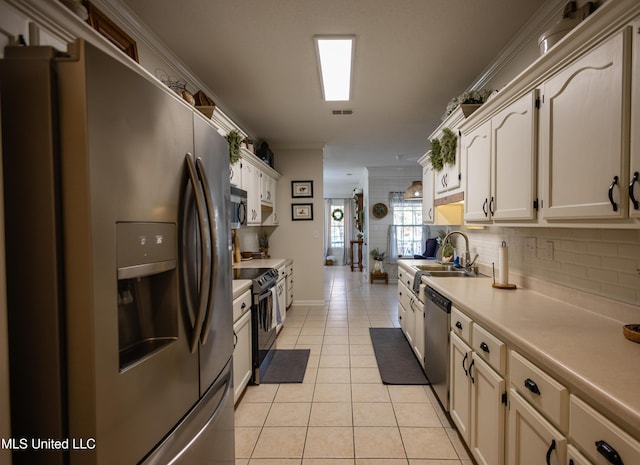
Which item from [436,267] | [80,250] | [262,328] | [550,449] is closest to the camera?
[80,250]

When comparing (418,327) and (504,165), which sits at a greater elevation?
(504,165)

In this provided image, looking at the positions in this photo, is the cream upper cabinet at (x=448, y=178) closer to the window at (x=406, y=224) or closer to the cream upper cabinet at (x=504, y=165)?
the cream upper cabinet at (x=504, y=165)

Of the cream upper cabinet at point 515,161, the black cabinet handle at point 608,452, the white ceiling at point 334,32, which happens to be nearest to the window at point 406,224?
the white ceiling at point 334,32

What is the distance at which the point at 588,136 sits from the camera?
125cm

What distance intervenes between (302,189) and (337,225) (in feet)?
19.9

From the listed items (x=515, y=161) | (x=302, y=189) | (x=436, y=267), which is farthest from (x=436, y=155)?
(x=302, y=189)

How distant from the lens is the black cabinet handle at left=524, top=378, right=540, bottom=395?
3.64ft

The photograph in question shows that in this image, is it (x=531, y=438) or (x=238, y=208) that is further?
(x=238, y=208)

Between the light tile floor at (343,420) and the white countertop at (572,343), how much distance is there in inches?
35.5

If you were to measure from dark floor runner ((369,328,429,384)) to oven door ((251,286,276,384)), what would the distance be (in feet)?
3.54

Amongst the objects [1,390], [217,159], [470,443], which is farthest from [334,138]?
[1,390]

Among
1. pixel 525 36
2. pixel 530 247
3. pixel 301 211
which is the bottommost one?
pixel 530 247

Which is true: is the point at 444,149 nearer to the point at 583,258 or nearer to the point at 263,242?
the point at 583,258

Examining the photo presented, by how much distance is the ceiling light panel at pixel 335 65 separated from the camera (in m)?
2.22
